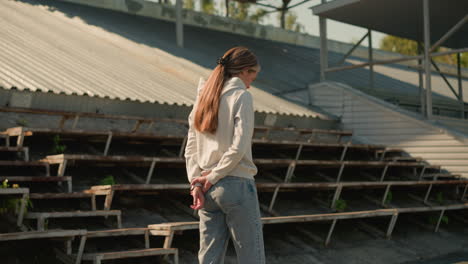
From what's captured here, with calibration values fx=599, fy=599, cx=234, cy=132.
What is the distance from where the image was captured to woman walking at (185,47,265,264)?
9.91 ft

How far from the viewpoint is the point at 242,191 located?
3.03 m

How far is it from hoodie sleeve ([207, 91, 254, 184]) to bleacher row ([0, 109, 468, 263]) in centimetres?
150

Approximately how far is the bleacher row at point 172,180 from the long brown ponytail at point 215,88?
4.97ft

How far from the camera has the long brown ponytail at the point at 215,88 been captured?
3.10 m

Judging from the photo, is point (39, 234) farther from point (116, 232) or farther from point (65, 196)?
point (65, 196)

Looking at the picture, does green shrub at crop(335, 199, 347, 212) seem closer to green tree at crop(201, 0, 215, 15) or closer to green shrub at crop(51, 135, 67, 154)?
green shrub at crop(51, 135, 67, 154)

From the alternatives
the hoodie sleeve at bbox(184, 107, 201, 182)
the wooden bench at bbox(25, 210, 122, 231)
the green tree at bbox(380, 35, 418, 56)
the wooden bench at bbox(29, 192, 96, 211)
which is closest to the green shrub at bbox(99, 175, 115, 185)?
the wooden bench at bbox(29, 192, 96, 211)

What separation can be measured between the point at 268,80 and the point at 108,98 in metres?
5.66

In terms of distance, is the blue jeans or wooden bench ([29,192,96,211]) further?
wooden bench ([29,192,96,211])

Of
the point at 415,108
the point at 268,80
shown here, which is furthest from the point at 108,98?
the point at 415,108

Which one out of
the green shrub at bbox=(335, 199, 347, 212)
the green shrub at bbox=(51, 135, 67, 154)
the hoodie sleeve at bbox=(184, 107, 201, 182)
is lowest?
the green shrub at bbox=(335, 199, 347, 212)

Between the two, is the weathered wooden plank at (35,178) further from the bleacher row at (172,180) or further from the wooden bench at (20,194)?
the wooden bench at (20,194)

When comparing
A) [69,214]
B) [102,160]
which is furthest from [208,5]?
[69,214]

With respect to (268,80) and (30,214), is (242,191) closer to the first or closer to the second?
(30,214)
